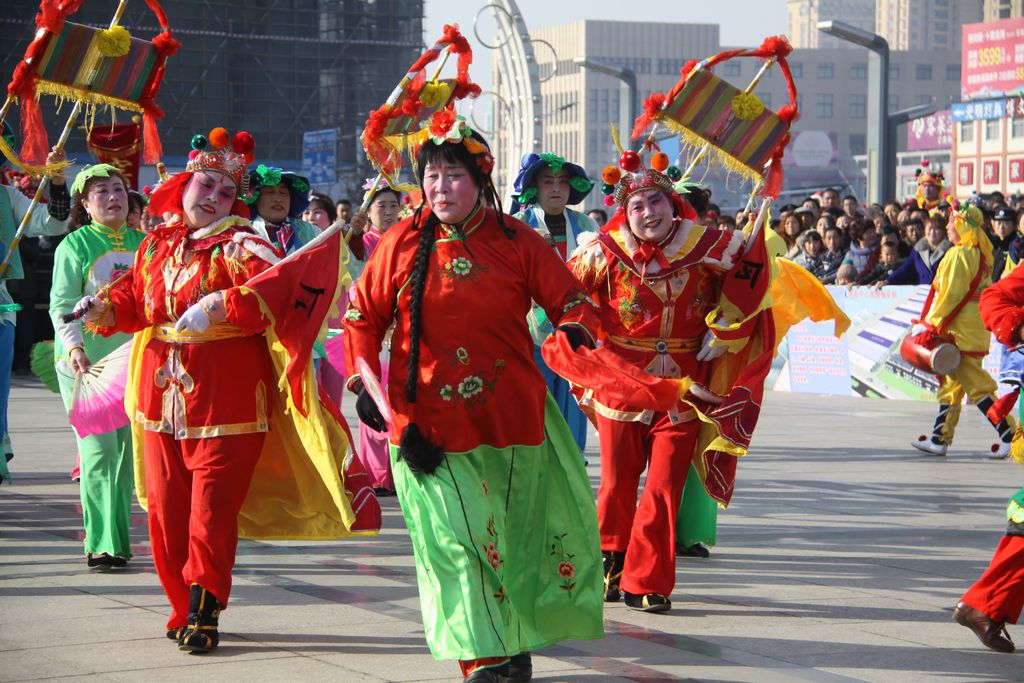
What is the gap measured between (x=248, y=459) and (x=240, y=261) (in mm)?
689

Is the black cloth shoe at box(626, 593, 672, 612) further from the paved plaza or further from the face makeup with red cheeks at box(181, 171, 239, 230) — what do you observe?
the face makeup with red cheeks at box(181, 171, 239, 230)

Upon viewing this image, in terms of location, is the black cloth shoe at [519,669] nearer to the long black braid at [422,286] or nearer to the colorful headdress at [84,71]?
the long black braid at [422,286]

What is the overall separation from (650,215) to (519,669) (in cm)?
213

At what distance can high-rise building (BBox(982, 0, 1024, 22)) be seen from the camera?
301 feet

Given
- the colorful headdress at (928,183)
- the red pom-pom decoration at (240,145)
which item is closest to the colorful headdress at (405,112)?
Answer: the red pom-pom decoration at (240,145)

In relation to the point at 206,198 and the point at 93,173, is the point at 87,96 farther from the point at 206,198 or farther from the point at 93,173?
the point at 206,198

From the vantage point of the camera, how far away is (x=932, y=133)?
96250 mm

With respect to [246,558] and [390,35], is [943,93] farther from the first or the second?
[246,558]

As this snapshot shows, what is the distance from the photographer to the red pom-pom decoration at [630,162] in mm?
6590

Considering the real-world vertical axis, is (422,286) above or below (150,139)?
below

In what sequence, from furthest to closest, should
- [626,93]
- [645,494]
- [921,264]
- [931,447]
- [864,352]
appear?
1. [626,93]
2. [864,352]
3. [921,264]
4. [931,447]
5. [645,494]

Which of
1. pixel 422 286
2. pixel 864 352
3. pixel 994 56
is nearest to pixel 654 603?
pixel 422 286

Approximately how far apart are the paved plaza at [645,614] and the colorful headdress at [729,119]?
177 centimetres

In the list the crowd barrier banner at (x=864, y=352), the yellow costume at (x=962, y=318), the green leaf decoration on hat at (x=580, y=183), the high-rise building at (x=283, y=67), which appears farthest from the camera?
the high-rise building at (x=283, y=67)
